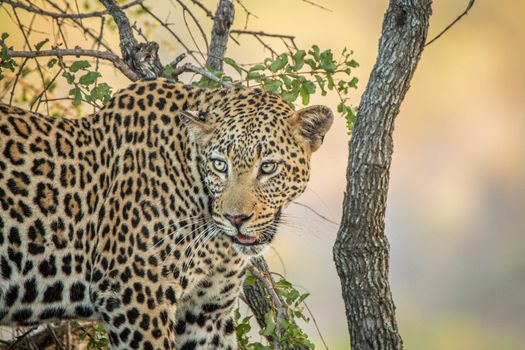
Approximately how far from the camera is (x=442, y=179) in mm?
26688

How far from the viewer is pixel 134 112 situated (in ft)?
26.7

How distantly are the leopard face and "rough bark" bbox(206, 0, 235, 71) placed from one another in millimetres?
2123

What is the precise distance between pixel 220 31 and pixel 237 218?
10.0 feet

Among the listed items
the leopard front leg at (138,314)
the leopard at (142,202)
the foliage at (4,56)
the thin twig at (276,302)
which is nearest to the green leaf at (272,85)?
the leopard at (142,202)

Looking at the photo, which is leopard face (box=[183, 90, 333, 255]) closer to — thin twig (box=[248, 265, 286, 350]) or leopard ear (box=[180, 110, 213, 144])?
leopard ear (box=[180, 110, 213, 144])

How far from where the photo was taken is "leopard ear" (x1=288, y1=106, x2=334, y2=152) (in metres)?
7.91

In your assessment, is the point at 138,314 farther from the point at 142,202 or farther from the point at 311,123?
the point at 311,123

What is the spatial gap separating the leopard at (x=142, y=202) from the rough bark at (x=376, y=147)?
0.44 meters

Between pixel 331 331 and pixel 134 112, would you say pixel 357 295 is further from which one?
pixel 331 331

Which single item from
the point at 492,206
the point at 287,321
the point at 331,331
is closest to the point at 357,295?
the point at 287,321

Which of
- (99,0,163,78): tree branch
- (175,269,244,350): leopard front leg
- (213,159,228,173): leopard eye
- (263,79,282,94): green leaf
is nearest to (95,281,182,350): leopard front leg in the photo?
(175,269,244,350): leopard front leg

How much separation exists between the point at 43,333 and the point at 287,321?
9.72ft

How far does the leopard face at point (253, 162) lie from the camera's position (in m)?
7.63

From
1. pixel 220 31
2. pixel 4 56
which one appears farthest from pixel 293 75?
pixel 4 56
